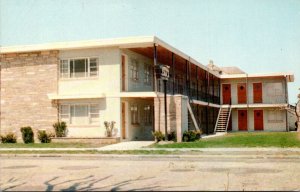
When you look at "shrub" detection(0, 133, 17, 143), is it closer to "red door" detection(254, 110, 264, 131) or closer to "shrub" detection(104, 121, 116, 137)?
"shrub" detection(104, 121, 116, 137)

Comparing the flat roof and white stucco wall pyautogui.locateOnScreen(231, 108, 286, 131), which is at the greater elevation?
the flat roof

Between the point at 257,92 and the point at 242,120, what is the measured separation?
3.53m

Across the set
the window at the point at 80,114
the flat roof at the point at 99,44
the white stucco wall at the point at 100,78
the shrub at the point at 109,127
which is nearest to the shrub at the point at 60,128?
the window at the point at 80,114

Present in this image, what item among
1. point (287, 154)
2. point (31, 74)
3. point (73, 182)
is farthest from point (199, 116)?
point (73, 182)

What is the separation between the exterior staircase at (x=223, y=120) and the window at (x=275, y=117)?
16.2 ft

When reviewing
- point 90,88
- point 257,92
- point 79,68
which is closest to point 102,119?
point 90,88

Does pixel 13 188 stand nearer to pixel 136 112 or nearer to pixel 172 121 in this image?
pixel 172 121

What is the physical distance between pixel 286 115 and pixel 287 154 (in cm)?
3196

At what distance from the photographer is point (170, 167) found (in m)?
13.8

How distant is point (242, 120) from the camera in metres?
50.6

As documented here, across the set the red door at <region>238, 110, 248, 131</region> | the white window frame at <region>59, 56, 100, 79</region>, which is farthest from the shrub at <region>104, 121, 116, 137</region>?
the red door at <region>238, 110, 248, 131</region>

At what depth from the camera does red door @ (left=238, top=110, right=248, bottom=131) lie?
5035 cm

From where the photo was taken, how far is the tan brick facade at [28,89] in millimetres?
30016

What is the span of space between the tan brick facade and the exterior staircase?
2047cm
